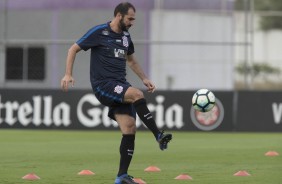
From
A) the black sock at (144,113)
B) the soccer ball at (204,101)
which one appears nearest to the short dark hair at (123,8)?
the black sock at (144,113)

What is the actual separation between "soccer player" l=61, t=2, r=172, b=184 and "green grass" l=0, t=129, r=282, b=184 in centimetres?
85

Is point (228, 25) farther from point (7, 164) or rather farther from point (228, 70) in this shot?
point (7, 164)

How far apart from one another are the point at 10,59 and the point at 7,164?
19980 millimetres

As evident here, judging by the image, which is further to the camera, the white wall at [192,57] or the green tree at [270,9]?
the green tree at [270,9]

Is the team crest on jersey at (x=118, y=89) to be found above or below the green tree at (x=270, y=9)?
below

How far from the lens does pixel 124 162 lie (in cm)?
1027

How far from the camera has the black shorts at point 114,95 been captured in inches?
406

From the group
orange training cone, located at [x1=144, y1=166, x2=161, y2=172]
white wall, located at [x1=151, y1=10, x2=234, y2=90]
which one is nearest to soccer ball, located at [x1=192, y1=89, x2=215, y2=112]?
orange training cone, located at [x1=144, y1=166, x2=161, y2=172]

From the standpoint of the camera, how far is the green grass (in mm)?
11492

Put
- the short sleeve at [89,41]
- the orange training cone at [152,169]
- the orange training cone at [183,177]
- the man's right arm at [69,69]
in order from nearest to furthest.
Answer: the man's right arm at [69,69], the short sleeve at [89,41], the orange training cone at [183,177], the orange training cone at [152,169]

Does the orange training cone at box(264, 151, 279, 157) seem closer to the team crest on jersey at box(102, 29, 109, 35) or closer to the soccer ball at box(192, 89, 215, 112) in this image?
the soccer ball at box(192, 89, 215, 112)

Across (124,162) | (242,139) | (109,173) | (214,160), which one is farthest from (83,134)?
(124,162)

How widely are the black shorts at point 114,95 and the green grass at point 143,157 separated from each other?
40.4 inches

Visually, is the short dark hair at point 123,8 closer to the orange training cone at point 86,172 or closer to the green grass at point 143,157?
the green grass at point 143,157
